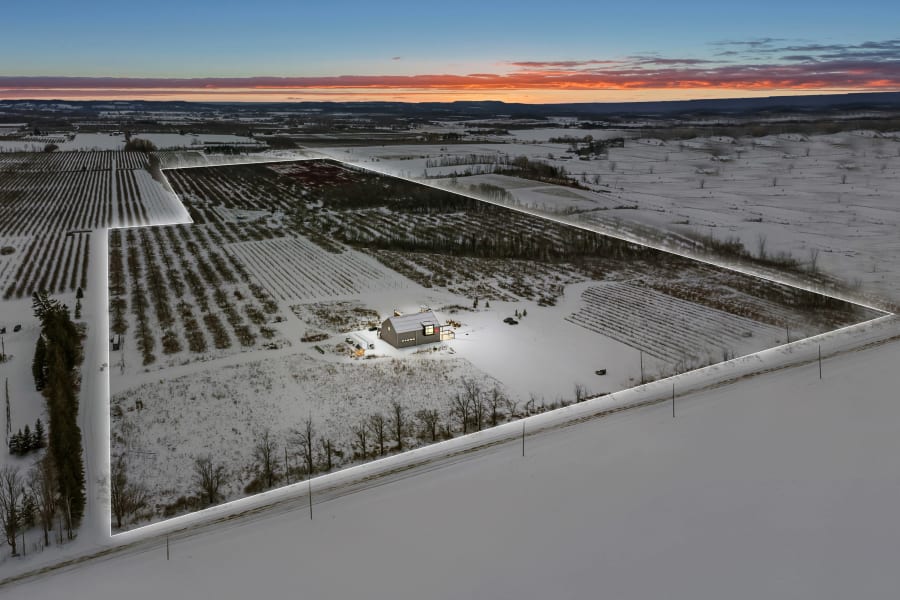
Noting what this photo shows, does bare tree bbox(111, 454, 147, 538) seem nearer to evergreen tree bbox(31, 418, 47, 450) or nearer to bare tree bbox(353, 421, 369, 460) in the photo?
evergreen tree bbox(31, 418, 47, 450)

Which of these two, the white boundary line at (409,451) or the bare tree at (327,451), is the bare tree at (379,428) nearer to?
the white boundary line at (409,451)

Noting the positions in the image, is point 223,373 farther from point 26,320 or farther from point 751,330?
point 751,330

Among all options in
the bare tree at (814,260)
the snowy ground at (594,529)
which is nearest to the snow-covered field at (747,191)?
the bare tree at (814,260)

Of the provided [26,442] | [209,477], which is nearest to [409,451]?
[209,477]

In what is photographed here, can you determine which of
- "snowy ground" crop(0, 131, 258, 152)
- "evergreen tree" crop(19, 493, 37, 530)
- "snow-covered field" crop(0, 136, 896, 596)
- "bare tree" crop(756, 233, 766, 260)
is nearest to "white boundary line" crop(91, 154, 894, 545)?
"snow-covered field" crop(0, 136, 896, 596)

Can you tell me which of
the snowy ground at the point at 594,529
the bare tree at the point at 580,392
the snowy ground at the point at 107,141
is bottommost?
the snowy ground at the point at 594,529

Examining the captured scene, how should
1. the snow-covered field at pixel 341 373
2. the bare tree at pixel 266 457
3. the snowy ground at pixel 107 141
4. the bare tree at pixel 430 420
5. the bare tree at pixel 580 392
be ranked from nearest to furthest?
the bare tree at pixel 266 457 < the snow-covered field at pixel 341 373 < the bare tree at pixel 430 420 < the bare tree at pixel 580 392 < the snowy ground at pixel 107 141

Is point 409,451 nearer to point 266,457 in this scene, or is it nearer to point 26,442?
point 266,457
